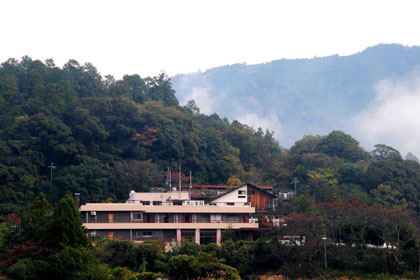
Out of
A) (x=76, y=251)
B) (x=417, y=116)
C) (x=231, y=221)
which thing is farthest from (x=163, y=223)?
(x=417, y=116)

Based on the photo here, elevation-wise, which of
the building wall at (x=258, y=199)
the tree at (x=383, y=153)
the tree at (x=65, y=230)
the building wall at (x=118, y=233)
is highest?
the tree at (x=383, y=153)

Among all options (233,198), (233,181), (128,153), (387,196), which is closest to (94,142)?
(128,153)

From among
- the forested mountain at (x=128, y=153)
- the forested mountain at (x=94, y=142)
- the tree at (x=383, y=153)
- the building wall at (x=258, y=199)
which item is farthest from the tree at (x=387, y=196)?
the tree at (x=383, y=153)

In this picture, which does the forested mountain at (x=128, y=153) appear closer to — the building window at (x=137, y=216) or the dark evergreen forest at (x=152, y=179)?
the dark evergreen forest at (x=152, y=179)

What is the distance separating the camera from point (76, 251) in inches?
829

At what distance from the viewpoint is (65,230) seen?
23.6m

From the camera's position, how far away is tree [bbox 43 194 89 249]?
23359 mm

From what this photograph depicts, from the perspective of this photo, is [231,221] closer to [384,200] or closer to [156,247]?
A: [156,247]

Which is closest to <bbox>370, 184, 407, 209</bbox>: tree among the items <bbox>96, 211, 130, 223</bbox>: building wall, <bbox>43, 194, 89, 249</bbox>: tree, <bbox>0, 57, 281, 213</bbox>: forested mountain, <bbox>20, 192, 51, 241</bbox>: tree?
<bbox>0, 57, 281, 213</bbox>: forested mountain

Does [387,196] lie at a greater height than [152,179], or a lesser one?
lesser

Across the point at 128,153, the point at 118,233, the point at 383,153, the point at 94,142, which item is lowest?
the point at 118,233

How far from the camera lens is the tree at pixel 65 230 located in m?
23.4

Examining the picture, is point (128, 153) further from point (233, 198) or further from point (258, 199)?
point (258, 199)

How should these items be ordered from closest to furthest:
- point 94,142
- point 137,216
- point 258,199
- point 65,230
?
point 65,230 → point 137,216 → point 258,199 → point 94,142
